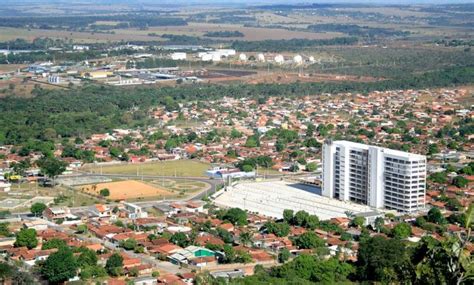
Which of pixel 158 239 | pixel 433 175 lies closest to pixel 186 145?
pixel 433 175

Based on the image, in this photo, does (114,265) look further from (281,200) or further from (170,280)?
(281,200)

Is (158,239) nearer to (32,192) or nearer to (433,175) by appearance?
(32,192)

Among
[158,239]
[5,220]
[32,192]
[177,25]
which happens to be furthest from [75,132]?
[177,25]

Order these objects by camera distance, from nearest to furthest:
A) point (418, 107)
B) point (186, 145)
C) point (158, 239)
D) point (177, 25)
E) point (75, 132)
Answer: point (158, 239), point (186, 145), point (75, 132), point (418, 107), point (177, 25)

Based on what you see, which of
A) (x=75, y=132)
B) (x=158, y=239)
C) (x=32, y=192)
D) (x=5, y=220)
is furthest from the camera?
(x=75, y=132)

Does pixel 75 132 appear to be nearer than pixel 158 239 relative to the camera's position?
No

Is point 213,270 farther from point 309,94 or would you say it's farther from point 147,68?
point 147,68

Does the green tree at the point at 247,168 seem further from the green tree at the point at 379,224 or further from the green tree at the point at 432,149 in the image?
the green tree at the point at 379,224

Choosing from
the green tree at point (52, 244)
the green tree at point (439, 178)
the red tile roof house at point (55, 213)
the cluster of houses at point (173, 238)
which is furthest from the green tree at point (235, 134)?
the green tree at point (52, 244)
